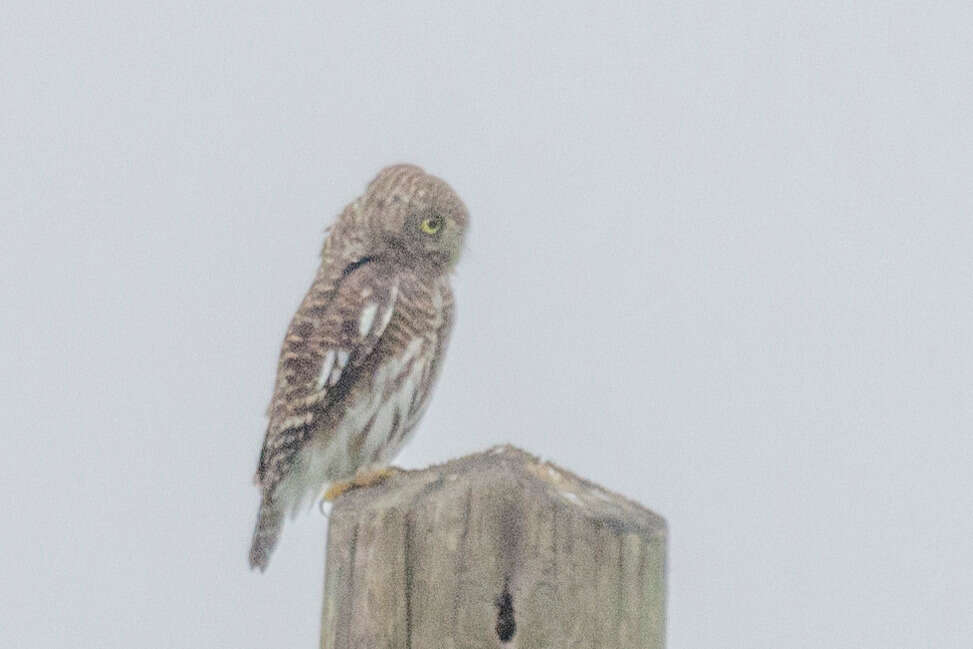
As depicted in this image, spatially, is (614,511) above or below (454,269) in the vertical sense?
below

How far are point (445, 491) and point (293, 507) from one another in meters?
3.42

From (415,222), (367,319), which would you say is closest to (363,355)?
(367,319)

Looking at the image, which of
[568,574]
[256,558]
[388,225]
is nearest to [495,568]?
[568,574]

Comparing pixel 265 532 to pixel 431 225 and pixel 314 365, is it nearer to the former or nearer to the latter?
pixel 314 365

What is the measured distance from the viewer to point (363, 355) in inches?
229

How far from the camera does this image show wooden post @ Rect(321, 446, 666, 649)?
2.48 metres

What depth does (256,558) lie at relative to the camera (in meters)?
5.69

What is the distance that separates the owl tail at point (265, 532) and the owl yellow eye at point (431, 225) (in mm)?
1349

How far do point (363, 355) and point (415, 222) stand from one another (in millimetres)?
730

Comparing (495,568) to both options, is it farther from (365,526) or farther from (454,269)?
(454,269)

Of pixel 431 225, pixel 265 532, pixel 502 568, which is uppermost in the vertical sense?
pixel 431 225

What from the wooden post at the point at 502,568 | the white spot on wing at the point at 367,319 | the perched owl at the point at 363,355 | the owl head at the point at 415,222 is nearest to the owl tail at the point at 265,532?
the perched owl at the point at 363,355

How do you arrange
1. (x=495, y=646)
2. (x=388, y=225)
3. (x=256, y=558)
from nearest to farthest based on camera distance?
(x=495, y=646) < (x=256, y=558) < (x=388, y=225)

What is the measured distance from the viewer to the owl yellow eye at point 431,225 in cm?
625
